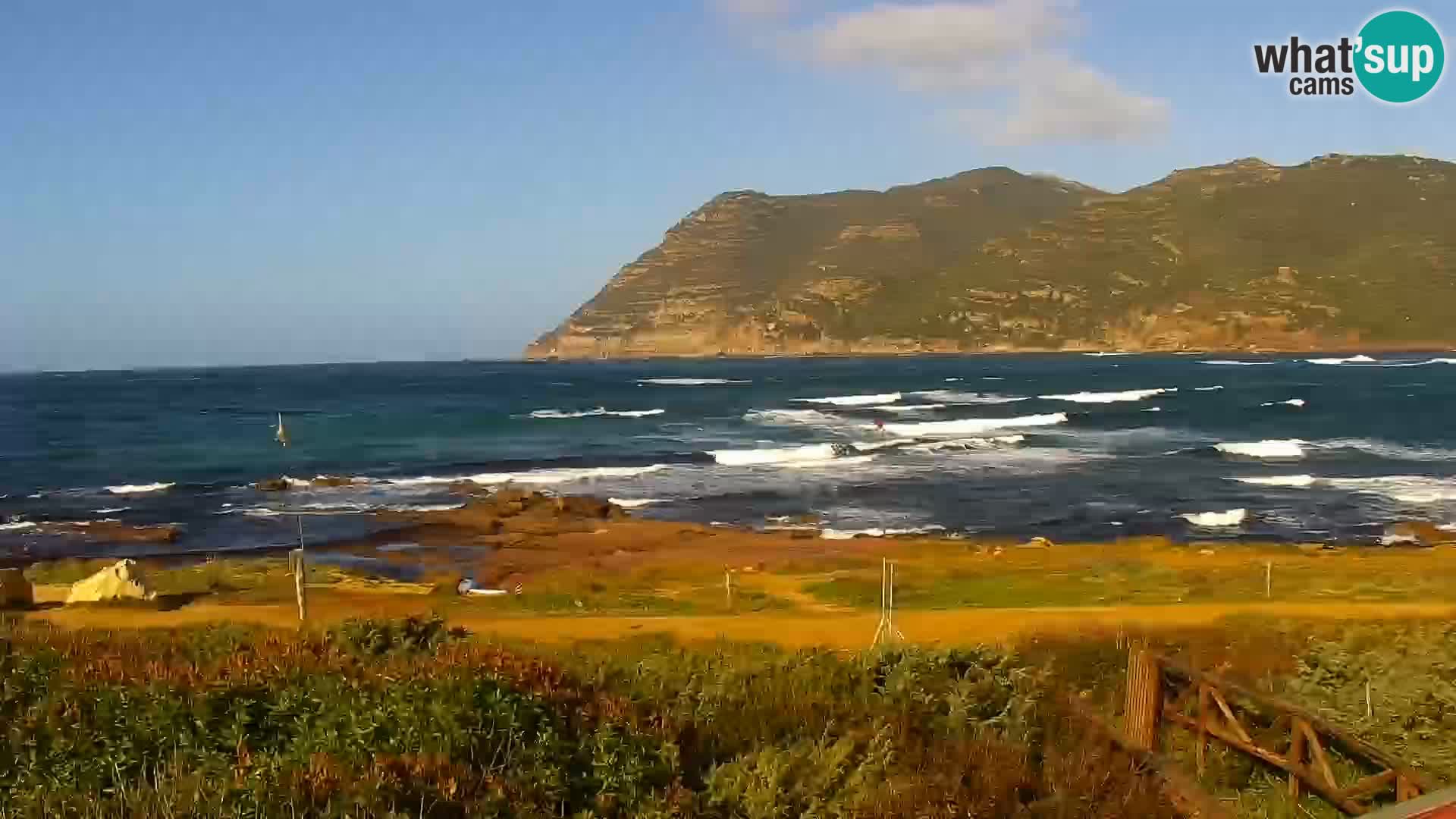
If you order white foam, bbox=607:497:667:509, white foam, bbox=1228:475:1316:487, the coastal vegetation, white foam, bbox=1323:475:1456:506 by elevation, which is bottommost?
white foam, bbox=1323:475:1456:506

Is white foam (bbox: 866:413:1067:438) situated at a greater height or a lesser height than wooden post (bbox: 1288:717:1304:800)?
lesser

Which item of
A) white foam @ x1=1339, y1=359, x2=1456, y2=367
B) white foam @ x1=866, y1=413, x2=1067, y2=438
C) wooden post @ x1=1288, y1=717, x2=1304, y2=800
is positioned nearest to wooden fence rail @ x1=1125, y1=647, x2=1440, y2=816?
wooden post @ x1=1288, y1=717, x2=1304, y2=800

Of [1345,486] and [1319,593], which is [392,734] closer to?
[1319,593]

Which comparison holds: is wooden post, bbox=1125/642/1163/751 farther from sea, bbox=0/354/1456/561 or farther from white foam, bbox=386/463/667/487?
white foam, bbox=386/463/667/487

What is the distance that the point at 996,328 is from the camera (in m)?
193

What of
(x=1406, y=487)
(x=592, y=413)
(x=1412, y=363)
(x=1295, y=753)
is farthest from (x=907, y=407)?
(x=1412, y=363)

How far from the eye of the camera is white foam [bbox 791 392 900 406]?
81.4 meters

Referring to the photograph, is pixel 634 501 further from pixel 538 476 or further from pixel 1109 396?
pixel 1109 396

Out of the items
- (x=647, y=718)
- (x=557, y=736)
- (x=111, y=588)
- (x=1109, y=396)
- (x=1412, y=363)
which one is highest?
(x=557, y=736)

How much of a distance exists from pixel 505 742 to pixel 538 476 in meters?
39.5

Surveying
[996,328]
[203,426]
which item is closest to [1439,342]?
[996,328]

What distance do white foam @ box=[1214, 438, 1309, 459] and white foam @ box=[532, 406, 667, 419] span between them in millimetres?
36058

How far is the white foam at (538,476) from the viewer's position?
4284 cm

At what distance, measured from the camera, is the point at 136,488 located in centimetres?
4181
